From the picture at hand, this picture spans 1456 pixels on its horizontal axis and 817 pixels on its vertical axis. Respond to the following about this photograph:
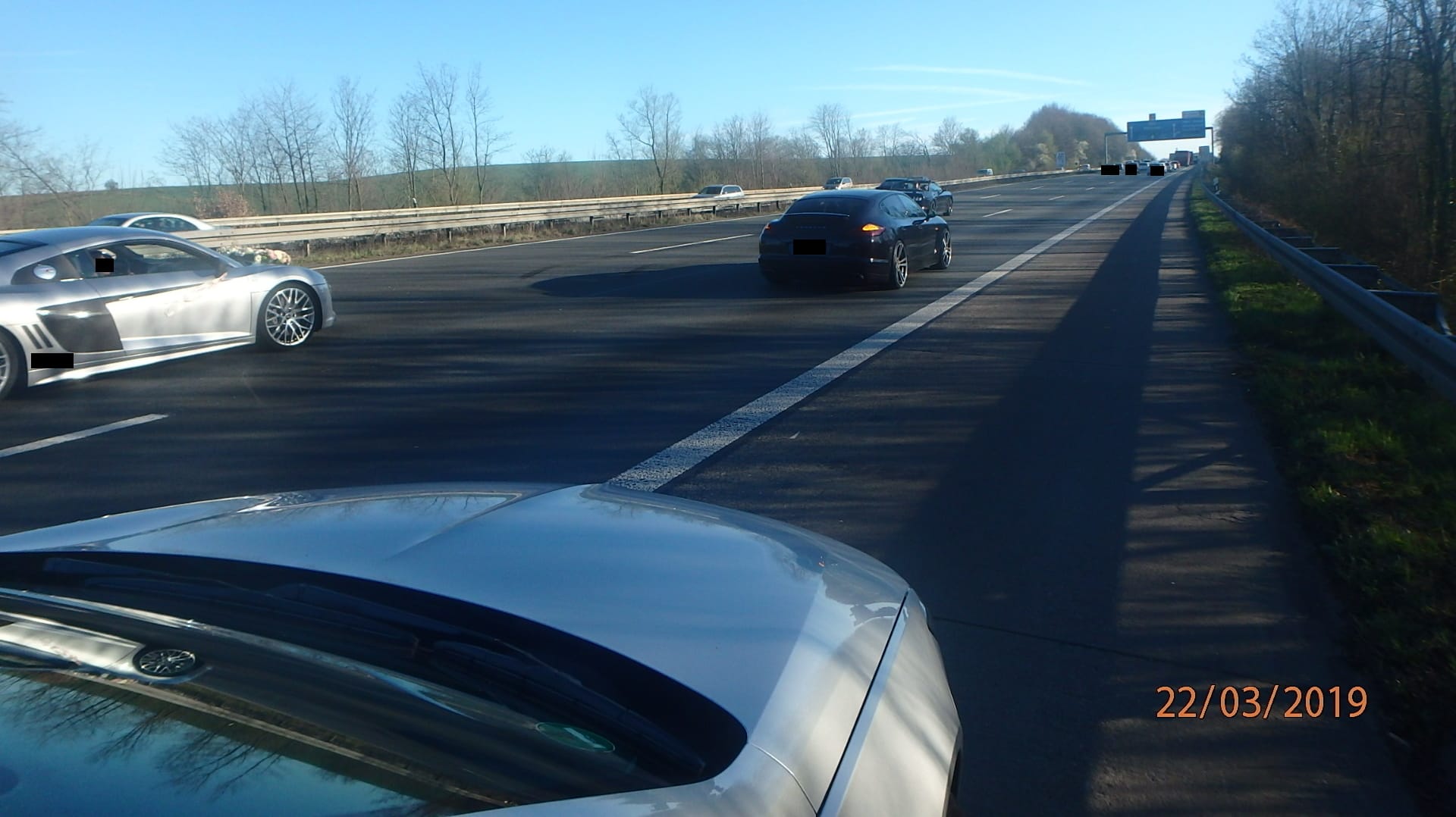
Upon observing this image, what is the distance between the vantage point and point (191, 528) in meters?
2.56

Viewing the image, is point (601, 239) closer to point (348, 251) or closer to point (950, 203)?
point (348, 251)

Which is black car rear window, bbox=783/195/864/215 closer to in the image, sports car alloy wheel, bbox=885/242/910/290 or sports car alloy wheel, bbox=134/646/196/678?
sports car alloy wheel, bbox=885/242/910/290

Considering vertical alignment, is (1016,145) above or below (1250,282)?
above

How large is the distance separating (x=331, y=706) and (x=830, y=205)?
1501 cm

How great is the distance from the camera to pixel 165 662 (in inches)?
74.7

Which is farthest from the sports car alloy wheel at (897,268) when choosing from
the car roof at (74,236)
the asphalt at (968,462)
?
the car roof at (74,236)

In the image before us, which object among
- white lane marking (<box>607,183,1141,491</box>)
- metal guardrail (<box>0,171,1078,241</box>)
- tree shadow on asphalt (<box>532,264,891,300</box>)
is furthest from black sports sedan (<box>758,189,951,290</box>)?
metal guardrail (<box>0,171,1078,241</box>)

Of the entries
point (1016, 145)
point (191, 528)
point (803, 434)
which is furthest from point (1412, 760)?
point (1016, 145)

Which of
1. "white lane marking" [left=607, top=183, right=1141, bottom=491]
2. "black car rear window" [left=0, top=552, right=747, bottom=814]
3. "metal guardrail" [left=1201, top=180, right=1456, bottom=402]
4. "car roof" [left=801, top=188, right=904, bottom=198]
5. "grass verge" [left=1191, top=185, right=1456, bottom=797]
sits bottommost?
"grass verge" [left=1191, top=185, right=1456, bottom=797]

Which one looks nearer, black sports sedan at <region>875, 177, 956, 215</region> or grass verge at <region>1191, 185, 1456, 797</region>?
grass verge at <region>1191, 185, 1456, 797</region>

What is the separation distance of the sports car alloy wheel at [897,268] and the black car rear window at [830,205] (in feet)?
2.64

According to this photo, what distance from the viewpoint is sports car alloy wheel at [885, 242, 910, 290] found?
16.1 m

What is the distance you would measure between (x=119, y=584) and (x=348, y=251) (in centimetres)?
2465

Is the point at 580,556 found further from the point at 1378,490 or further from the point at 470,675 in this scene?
the point at 1378,490
